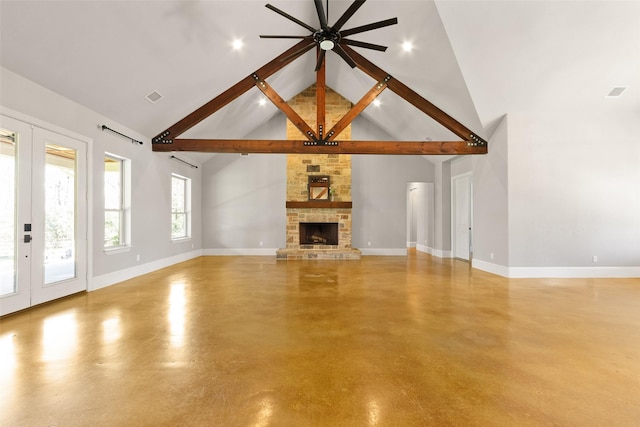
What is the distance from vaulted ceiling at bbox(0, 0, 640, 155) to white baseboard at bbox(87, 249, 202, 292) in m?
2.70

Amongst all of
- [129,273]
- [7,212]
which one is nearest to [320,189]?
[129,273]

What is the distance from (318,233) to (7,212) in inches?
264

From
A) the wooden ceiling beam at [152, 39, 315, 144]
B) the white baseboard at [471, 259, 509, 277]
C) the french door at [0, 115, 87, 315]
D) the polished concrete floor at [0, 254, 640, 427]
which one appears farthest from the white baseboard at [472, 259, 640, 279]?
the french door at [0, 115, 87, 315]

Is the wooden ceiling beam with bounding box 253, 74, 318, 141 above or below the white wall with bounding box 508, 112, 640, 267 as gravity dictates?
above

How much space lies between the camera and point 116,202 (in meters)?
5.52

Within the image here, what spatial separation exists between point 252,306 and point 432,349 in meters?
2.24

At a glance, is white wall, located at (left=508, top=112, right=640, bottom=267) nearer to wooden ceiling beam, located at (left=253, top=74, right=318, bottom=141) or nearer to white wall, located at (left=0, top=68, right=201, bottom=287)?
wooden ceiling beam, located at (left=253, top=74, right=318, bottom=141)

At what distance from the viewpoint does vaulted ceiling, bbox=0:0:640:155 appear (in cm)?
359

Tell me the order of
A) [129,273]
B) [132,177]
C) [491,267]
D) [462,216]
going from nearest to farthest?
[129,273] < [132,177] < [491,267] < [462,216]

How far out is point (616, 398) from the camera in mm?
1901

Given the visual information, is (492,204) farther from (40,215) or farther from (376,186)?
(40,215)

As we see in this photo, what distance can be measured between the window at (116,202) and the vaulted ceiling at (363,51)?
2.62ft

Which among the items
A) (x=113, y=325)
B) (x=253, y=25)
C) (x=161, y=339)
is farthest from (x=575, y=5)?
(x=113, y=325)

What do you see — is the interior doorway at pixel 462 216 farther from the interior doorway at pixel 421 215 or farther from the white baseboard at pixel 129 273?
the white baseboard at pixel 129 273
